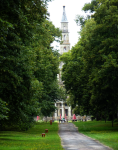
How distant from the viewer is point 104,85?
31.1 metres

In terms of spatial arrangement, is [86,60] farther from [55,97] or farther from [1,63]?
[55,97]

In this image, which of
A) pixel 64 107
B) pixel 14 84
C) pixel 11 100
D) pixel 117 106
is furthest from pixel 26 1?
pixel 64 107

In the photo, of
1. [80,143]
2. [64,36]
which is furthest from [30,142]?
[64,36]

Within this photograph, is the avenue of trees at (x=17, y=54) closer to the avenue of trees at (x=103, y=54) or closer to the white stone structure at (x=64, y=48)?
the avenue of trees at (x=103, y=54)

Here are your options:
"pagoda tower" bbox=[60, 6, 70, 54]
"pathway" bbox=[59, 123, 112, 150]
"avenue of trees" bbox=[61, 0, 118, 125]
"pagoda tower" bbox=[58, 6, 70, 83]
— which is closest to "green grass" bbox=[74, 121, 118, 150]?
"pathway" bbox=[59, 123, 112, 150]

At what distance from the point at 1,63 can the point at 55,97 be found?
38711 mm

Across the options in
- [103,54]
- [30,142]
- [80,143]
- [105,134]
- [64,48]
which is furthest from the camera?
[64,48]

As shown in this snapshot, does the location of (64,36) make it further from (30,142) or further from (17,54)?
(17,54)

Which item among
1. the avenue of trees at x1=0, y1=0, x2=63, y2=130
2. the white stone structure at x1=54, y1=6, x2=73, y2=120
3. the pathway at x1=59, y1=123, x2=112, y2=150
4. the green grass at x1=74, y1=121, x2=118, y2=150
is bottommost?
the pathway at x1=59, y1=123, x2=112, y2=150

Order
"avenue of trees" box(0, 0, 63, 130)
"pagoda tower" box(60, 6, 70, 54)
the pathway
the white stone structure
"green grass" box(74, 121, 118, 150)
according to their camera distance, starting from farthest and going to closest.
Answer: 1. the white stone structure
2. "pagoda tower" box(60, 6, 70, 54)
3. "green grass" box(74, 121, 118, 150)
4. the pathway
5. "avenue of trees" box(0, 0, 63, 130)

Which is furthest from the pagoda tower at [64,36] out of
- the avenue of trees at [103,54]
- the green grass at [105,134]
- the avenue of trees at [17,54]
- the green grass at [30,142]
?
the avenue of trees at [17,54]

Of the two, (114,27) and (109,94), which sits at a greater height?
(114,27)

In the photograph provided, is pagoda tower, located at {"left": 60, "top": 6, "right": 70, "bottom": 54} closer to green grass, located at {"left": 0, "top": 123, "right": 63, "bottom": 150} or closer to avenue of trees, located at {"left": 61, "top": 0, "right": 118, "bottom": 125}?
avenue of trees, located at {"left": 61, "top": 0, "right": 118, "bottom": 125}

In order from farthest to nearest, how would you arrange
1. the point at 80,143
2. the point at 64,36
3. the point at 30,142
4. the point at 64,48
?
the point at 64,36
the point at 64,48
the point at 30,142
the point at 80,143
